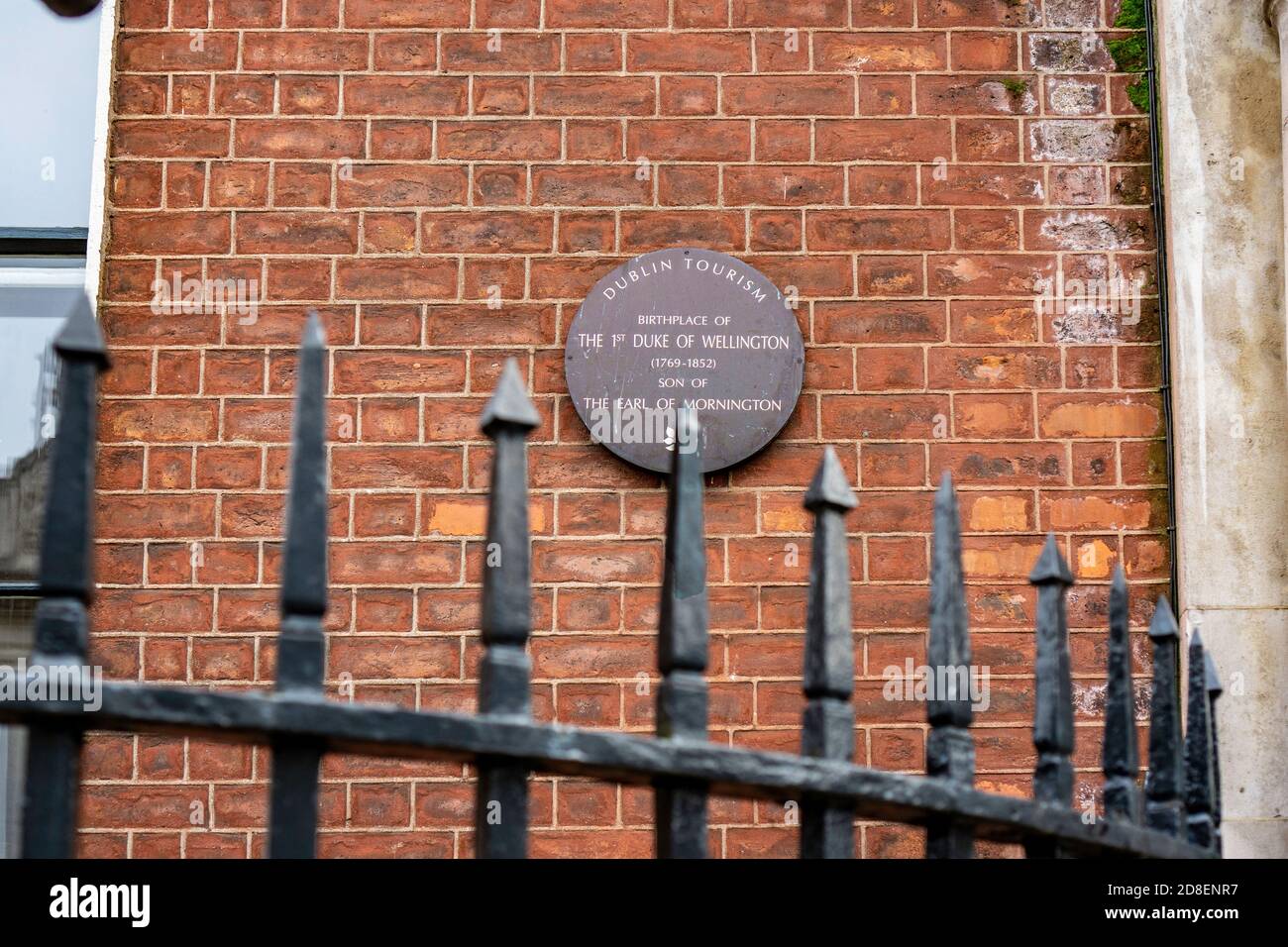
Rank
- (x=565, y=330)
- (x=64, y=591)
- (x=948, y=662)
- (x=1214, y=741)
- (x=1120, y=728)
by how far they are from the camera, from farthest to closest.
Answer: (x=565, y=330) → (x=1214, y=741) → (x=1120, y=728) → (x=948, y=662) → (x=64, y=591)

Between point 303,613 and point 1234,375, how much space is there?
3264 millimetres

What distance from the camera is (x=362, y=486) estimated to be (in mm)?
4309

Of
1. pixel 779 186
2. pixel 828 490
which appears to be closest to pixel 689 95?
pixel 779 186

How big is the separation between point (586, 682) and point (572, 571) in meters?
0.30

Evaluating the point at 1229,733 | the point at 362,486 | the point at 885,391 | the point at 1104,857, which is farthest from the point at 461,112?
the point at 1104,857

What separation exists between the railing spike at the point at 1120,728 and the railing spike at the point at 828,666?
1.95 ft

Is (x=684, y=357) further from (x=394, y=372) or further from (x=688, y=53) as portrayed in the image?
(x=688, y=53)

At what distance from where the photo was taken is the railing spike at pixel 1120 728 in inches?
93.4

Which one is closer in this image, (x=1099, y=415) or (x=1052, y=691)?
(x=1052, y=691)

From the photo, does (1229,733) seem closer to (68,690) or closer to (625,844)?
(625,844)

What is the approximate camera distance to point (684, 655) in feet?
6.09

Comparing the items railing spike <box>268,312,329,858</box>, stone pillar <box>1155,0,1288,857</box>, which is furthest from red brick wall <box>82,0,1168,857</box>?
railing spike <box>268,312,329,858</box>

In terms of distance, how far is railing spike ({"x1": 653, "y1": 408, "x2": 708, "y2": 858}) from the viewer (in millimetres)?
1833

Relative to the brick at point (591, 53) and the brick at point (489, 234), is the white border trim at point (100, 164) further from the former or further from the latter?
the brick at point (591, 53)
